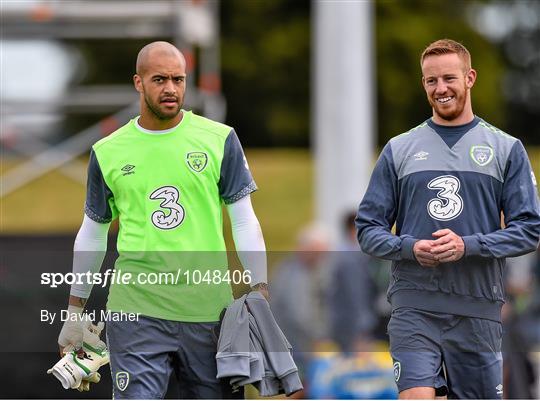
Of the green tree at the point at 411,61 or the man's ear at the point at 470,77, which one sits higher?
the green tree at the point at 411,61

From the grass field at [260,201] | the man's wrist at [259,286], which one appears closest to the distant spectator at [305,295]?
the man's wrist at [259,286]

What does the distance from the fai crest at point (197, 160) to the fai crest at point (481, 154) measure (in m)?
1.12

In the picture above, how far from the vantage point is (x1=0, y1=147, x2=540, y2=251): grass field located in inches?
851

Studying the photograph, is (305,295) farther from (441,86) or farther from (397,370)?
(441,86)

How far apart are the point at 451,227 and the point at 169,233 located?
3.85 feet

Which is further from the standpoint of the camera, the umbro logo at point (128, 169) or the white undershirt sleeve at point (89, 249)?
the white undershirt sleeve at point (89, 249)

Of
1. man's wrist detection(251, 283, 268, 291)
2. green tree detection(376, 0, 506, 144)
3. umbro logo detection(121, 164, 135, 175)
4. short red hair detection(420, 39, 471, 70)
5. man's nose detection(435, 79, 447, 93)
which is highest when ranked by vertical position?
green tree detection(376, 0, 506, 144)

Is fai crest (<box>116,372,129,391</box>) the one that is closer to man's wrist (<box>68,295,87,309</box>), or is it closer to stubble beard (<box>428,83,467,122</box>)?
man's wrist (<box>68,295,87,309</box>)

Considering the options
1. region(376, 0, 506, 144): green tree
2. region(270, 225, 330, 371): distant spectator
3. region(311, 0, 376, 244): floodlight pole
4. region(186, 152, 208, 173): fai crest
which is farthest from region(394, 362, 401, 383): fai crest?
region(376, 0, 506, 144): green tree

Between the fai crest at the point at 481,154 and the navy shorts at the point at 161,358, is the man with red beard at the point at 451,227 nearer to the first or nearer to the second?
the fai crest at the point at 481,154

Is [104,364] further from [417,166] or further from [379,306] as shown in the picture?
[379,306]

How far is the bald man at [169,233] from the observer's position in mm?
6879

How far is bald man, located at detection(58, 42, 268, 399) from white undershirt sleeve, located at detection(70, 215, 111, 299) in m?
0.12

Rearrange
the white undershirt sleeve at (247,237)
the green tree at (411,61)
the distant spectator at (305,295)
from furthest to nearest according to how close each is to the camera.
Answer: the green tree at (411,61) < the distant spectator at (305,295) < the white undershirt sleeve at (247,237)
